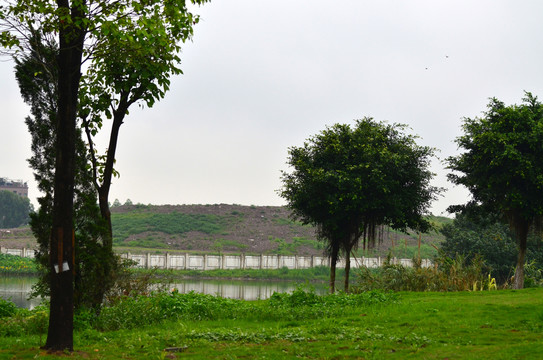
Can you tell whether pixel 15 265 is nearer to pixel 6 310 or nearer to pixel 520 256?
pixel 6 310

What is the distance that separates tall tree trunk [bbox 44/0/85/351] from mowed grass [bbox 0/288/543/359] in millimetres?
483

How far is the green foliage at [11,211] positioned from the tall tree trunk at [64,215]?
10794 centimetres

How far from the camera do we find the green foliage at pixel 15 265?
157 feet

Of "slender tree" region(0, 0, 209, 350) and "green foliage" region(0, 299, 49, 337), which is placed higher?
"slender tree" region(0, 0, 209, 350)

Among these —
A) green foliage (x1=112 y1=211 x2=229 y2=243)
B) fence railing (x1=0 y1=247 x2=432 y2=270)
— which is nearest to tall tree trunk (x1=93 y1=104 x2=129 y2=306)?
fence railing (x1=0 y1=247 x2=432 y2=270)

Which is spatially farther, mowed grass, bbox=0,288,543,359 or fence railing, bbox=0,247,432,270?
fence railing, bbox=0,247,432,270

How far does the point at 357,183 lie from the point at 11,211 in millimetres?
100622

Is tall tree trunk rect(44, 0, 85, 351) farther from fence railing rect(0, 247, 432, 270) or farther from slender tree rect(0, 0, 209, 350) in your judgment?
fence railing rect(0, 247, 432, 270)

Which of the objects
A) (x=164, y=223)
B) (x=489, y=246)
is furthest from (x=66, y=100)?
(x=164, y=223)

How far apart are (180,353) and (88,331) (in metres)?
2.85

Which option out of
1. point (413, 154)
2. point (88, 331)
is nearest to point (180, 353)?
point (88, 331)

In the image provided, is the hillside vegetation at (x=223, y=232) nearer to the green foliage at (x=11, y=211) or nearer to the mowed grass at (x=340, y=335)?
the green foliage at (x=11, y=211)

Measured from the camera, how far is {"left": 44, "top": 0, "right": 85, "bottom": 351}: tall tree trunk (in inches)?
381

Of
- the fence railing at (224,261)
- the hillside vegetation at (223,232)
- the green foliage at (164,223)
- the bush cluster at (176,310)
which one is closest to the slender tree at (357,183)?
the bush cluster at (176,310)
